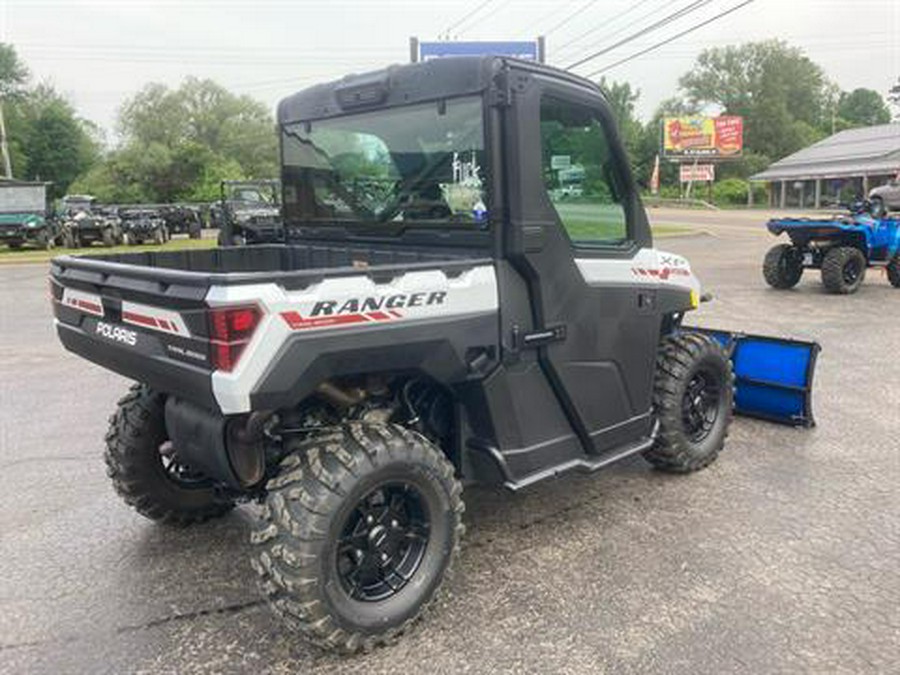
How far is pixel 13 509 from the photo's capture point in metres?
4.28

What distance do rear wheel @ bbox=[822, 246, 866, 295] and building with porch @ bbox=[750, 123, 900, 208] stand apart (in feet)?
114

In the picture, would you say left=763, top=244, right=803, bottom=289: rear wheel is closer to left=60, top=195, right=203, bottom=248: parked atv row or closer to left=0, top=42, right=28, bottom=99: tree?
left=60, top=195, right=203, bottom=248: parked atv row

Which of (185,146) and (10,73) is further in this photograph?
(10,73)

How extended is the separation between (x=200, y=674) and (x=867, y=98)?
408ft

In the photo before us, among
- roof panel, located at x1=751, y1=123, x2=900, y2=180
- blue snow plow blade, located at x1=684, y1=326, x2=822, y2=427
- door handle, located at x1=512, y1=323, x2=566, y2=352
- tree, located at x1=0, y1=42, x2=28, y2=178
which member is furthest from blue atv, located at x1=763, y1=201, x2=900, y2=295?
tree, located at x1=0, y1=42, x2=28, y2=178

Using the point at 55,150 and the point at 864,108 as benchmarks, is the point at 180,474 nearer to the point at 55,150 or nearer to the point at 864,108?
the point at 55,150

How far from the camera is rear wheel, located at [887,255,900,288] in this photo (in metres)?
12.8

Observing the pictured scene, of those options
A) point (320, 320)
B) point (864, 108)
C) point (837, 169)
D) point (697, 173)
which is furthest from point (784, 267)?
point (864, 108)

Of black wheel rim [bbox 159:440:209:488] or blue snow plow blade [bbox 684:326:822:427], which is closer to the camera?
black wheel rim [bbox 159:440:209:488]

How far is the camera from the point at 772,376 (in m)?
5.53

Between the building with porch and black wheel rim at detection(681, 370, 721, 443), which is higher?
the building with porch

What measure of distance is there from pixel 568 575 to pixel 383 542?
0.92 m

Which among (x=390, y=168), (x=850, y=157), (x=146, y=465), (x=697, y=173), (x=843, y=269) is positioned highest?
(x=697, y=173)

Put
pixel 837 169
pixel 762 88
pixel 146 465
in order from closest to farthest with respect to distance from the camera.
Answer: pixel 146 465
pixel 837 169
pixel 762 88
